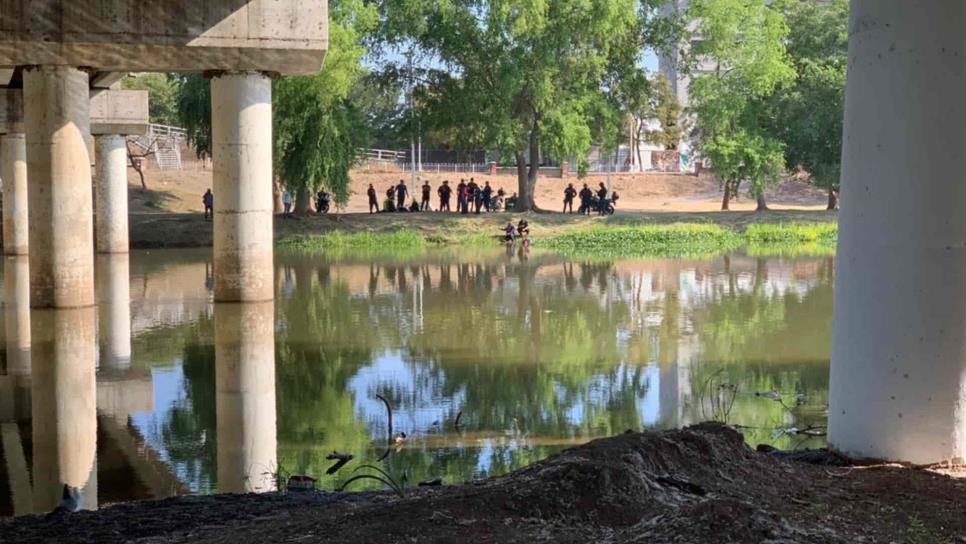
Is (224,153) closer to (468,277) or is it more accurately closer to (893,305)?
(468,277)

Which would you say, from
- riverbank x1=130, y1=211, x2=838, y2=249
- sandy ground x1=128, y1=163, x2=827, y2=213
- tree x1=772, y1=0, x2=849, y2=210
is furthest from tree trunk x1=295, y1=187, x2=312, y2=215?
tree x1=772, y1=0, x2=849, y2=210

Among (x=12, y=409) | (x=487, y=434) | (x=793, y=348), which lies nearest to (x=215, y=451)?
(x=487, y=434)

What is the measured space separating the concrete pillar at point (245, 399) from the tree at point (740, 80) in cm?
3064

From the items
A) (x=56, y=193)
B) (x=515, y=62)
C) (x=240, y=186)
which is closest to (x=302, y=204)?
(x=515, y=62)

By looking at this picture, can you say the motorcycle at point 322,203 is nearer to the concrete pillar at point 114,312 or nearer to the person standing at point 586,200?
the person standing at point 586,200

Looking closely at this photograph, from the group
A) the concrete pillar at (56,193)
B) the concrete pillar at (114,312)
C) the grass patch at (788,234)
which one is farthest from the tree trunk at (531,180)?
the concrete pillar at (56,193)

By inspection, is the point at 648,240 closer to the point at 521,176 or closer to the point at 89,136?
the point at 521,176

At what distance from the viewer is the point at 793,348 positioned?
659 inches

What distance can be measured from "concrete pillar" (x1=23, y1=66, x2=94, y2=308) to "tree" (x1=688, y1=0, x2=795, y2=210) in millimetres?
31803

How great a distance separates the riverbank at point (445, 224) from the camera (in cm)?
4138

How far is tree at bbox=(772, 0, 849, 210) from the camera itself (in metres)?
48.9

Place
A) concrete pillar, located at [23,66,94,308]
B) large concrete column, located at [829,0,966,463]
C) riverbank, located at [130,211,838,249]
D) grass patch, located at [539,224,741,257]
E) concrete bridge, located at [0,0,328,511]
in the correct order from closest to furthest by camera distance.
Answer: large concrete column, located at [829,0,966,463] < concrete bridge, located at [0,0,328,511] < concrete pillar, located at [23,66,94,308] < grass patch, located at [539,224,741,257] < riverbank, located at [130,211,838,249]

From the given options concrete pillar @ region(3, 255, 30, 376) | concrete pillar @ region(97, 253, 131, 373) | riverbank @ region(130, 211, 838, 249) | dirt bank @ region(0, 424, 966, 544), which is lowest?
concrete pillar @ region(3, 255, 30, 376)

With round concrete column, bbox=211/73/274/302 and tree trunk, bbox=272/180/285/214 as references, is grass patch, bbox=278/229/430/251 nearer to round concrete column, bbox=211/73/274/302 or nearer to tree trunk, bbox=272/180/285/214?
tree trunk, bbox=272/180/285/214
